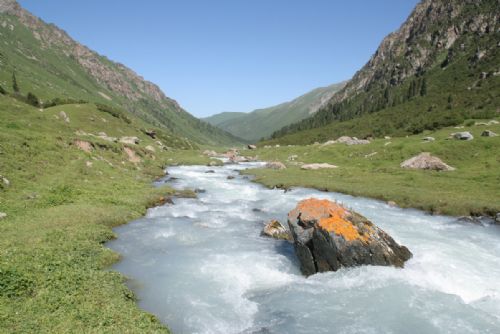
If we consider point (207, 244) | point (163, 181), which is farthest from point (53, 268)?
point (163, 181)

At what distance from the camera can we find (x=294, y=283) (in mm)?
19094

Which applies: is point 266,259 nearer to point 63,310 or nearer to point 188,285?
point 188,285

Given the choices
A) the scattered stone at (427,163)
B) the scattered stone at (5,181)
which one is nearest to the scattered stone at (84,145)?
the scattered stone at (5,181)

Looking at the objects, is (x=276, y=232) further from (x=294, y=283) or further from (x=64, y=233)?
(x=64, y=233)

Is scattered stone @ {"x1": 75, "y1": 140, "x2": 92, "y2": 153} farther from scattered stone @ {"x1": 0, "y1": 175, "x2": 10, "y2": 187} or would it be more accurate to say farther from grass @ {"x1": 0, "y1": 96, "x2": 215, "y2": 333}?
scattered stone @ {"x1": 0, "y1": 175, "x2": 10, "y2": 187}

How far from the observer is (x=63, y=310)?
13.8m

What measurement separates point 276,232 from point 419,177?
3087 centimetres

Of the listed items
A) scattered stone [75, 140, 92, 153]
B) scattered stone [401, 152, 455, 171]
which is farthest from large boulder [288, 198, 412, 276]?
scattered stone [75, 140, 92, 153]

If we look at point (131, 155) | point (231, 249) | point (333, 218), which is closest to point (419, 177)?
point (333, 218)

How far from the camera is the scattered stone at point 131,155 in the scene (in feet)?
204

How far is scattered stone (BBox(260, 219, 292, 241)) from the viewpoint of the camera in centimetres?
2688

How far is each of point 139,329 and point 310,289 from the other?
9.15 metres

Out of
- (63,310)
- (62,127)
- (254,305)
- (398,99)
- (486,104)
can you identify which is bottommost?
(254,305)

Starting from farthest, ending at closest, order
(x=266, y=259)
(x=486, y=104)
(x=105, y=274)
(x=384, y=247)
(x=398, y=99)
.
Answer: (x=398, y=99)
(x=486, y=104)
(x=266, y=259)
(x=384, y=247)
(x=105, y=274)
